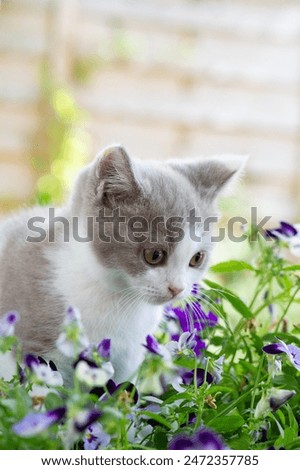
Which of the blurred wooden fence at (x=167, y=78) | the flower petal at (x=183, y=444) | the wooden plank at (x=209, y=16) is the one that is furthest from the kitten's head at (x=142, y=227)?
the wooden plank at (x=209, y=16)

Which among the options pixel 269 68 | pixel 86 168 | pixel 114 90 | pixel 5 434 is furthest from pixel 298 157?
pixel 5 434

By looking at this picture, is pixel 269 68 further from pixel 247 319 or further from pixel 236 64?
pixel 247 319

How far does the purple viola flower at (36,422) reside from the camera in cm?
58

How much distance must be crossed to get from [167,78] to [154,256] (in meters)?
2.56

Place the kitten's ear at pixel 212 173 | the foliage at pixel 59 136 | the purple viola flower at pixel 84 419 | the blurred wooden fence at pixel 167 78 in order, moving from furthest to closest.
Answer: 1. the blurred wooden fence at pixel 167 78
2. the foliage at pixel 59 136
3. the kitten's ear at pixel 212 173
4. the purple viola flower at pixel 84 419

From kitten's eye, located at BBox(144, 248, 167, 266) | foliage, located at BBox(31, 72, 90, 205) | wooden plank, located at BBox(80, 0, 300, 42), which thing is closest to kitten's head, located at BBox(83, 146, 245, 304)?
kitten's eye, located at BBox(144, 248, 167, 266)

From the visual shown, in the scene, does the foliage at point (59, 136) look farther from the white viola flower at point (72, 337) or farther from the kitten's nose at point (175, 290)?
the white viola flower at point (72, 337)

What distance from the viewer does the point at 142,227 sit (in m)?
1.01

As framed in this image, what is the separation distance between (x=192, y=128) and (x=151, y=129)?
20 centimetres

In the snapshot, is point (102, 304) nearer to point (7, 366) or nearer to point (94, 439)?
point (7, 366)

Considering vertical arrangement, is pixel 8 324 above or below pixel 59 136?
above

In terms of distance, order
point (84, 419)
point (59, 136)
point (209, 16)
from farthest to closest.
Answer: point (209, 16), point (59, 136), point (84, 419)

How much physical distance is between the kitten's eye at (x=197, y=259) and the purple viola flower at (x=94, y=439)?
41cm

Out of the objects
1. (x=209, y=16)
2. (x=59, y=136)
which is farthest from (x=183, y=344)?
(x=209, y=16)
